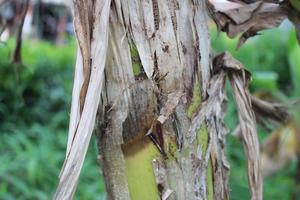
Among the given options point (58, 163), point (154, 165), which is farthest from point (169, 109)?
point (58, 163)

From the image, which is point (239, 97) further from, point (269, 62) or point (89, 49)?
point (269, 62)

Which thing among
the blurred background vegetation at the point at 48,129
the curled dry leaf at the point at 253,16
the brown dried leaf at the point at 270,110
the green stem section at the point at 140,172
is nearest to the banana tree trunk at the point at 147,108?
the green stem section at the point at 140,172

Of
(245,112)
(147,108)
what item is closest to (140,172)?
(147,108)

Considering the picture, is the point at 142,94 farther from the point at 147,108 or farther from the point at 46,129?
the point at 46,129

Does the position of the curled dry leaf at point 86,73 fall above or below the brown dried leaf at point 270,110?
above

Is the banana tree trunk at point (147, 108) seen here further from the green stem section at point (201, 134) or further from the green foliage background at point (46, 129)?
the green foliage background at point (46, 129)

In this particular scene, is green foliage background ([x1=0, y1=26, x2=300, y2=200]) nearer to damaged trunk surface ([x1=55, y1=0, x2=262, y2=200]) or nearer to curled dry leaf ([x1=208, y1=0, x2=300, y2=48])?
curled dry leaf ([x1=208, y1=0, x2=300, y2=48])

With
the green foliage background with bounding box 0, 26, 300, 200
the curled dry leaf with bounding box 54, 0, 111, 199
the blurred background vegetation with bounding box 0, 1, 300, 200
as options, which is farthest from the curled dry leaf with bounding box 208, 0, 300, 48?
the green foliage background with bounding box 0, 26, 300, 200
